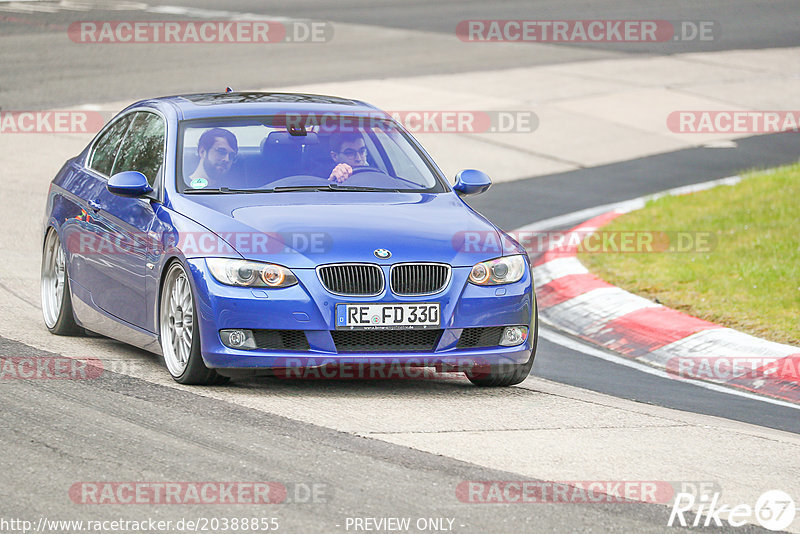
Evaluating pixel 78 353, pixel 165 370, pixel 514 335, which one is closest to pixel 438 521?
pixel 514 335

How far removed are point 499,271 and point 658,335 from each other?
2715mm

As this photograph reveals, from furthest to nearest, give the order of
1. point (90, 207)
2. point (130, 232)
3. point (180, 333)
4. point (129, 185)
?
1. point (90, 207)
2. point (130, 232)
3. point (129, 185)
4. point (180, 333)

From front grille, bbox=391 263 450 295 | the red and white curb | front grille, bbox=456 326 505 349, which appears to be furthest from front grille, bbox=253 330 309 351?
the red and white curb

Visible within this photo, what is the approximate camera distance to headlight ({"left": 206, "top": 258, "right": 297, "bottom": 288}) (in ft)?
24.7

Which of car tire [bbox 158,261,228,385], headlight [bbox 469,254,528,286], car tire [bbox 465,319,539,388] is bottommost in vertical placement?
car tire [bbox 465,319,539,388]

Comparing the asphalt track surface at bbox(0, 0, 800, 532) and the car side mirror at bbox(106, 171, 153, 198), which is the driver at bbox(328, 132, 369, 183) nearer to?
the car side mirror at bbox(106, 171, 153, 198)

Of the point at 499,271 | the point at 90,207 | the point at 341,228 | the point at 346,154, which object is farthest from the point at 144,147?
the point at 499,271

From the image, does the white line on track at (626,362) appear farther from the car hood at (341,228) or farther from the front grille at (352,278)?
the front grille at (352,278)

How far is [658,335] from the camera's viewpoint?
10289mm

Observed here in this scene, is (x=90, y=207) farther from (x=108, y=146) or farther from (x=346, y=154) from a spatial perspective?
(x=346, y=154)

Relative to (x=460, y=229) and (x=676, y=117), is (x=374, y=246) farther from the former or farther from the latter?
(x=676, y=117)

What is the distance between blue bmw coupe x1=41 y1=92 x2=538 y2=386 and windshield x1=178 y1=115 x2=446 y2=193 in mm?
11

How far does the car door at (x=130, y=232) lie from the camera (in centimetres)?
838

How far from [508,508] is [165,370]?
3229mm
